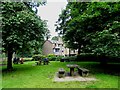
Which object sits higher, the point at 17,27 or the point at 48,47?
the point at 17,27

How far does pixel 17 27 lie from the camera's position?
14.7 metres

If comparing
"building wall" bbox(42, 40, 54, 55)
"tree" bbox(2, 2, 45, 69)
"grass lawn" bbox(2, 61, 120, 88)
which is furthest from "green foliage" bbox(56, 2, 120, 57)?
"building wall" bbox(42, 40, 54, 55)

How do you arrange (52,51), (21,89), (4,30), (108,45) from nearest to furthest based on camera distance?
(21,89) < (108,45) < (4,30) < (52,51)

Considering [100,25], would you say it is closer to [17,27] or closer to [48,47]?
[17,27]

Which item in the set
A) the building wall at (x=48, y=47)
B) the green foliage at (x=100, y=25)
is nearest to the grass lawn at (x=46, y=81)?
the green foliage at (x=100, y=25)

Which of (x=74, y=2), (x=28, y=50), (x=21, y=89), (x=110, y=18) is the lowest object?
(x=21, y=89)

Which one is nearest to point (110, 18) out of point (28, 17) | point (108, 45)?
point (108, 45)

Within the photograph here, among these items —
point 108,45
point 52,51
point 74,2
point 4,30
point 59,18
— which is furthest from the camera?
point 52,51

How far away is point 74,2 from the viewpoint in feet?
60.8

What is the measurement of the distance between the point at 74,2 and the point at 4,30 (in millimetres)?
7910

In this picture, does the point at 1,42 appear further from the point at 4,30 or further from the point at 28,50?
the point at 28,50

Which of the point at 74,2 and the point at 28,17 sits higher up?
the point at 74,2

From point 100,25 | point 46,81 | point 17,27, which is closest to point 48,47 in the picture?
point 100,25

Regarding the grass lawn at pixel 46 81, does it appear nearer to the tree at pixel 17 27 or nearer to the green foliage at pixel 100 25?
the green foliage at pixel 100 25
